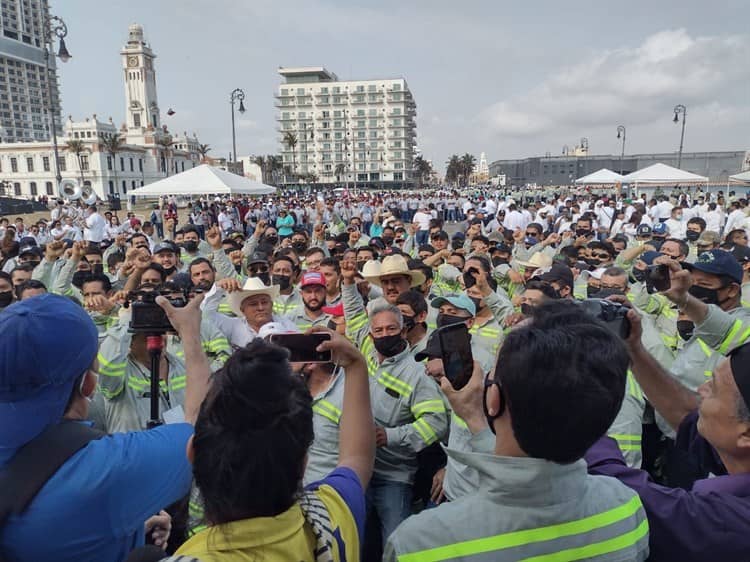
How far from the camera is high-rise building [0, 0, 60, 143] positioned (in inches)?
4604

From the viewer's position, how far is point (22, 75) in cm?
12175

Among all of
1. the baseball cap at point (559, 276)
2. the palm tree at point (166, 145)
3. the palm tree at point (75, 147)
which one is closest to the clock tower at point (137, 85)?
the palm tree at point (166, 145)

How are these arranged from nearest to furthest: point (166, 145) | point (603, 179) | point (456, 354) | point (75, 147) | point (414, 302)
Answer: point (456, 354) → point (414, 302) → point (603, 179) → point (75, 147) → point (166, 145)

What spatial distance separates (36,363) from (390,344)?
247 cm

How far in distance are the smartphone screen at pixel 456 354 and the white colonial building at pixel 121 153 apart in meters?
86.1

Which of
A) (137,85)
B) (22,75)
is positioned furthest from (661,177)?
(22,75)

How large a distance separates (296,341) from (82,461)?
0.82 m

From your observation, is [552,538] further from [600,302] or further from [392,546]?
[600,302]

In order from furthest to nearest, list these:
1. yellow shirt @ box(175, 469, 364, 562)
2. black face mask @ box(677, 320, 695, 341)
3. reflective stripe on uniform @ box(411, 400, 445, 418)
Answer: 1. black face mask @ box(677, 320, 695, 341)
2. reflective stripe on uniform @ box(411, 400, 445, 418)
3. yellow shirt @ box(175, 469, 364, 562)

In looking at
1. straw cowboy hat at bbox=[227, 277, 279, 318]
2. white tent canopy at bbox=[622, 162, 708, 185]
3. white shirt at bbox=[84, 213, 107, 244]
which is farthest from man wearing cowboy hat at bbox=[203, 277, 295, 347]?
white tent canopy at bbox=[622, 162, 708, 185]

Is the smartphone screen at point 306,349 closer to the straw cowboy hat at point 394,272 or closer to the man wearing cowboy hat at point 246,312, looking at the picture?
the man wearing cowboy hat at point 246,312

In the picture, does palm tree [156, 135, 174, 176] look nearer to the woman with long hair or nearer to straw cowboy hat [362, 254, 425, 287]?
straw cowboy hat [362, 254, 425, 287]

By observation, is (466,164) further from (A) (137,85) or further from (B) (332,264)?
(B) (332,264)

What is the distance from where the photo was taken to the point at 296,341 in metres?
2.06
